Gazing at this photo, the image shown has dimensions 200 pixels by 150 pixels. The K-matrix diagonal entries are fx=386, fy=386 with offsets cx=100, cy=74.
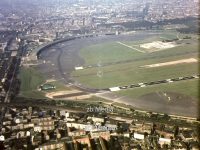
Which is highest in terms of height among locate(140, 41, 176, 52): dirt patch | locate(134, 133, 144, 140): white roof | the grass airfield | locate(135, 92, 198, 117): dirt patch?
locate(140, 41, 176, 52): dirt patch

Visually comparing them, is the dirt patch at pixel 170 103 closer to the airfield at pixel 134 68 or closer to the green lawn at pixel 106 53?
the airfield at pixel 134 68

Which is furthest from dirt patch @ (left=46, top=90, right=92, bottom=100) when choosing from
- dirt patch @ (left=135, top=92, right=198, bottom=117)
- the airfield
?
dirt patch @ (left=135, top=92, right=198, bottom=117)

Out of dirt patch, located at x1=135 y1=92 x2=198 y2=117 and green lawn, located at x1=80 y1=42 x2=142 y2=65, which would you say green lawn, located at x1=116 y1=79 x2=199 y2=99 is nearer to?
dirt patch, located at x1=135 y1=92 x2=198 y2=117

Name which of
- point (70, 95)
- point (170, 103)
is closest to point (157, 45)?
point (70, 95)

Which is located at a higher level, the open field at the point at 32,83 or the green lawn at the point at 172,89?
the green lawn at the point at 172,89

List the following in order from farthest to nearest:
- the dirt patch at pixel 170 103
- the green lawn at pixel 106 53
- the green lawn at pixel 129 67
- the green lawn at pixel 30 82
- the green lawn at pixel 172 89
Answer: the green lawn at pixel 106 53
the green lawn at pixel 129 67
the green lawn at pixel 30 82
the green lawn at pixel 172 89
the dirt patch at pixel 170 103

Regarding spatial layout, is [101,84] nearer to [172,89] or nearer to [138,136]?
[172,89]

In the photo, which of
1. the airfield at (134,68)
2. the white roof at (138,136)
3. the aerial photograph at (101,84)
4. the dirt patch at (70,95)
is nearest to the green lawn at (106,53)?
the airfield at (134,68)
